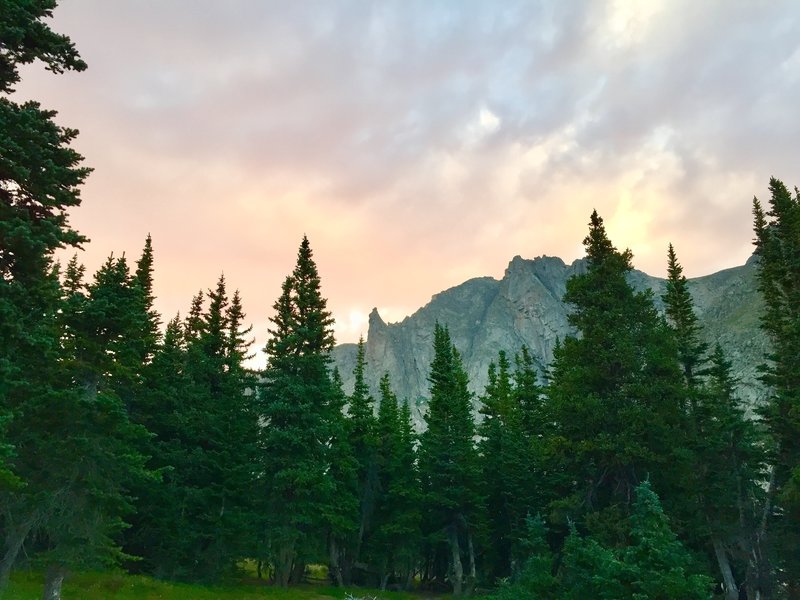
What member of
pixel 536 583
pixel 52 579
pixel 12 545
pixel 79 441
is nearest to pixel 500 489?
pixel 536 583

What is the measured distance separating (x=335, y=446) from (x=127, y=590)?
16.9 metres

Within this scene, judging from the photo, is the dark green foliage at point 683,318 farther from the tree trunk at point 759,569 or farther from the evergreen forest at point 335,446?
the tree trunk at point 759,569

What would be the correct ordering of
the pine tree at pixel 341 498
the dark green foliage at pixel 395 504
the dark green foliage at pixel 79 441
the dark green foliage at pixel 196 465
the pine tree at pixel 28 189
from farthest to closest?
the dark green foliage at pixel 395 504 → the pine tree at pixel 341 498 → the dark green foliage at pixel 196 465 → the dark green foliage at pixel 79 441 → the pine tree at pixel 28 189

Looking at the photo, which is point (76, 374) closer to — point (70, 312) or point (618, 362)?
point (70, 312)

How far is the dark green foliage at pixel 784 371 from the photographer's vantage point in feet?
88.7

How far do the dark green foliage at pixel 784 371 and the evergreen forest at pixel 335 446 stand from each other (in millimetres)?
161

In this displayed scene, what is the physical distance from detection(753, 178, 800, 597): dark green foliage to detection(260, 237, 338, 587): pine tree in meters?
25.2

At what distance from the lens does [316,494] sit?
119 feet

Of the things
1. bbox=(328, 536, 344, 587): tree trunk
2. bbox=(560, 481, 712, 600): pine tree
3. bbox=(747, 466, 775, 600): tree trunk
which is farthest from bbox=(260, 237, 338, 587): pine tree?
bbox=(747, 466, 775, 600): tree trunk

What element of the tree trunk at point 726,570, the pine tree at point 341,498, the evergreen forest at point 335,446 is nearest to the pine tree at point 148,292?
the evergreen forest at point 335,446

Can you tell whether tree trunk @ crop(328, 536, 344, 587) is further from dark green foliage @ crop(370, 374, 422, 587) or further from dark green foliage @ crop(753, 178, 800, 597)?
dark green foliage @ crop(753, 178, 800, 597)

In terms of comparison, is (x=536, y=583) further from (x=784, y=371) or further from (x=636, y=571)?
(x=784, y=371)

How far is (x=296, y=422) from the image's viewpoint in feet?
119

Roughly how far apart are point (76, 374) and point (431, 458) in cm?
3055
